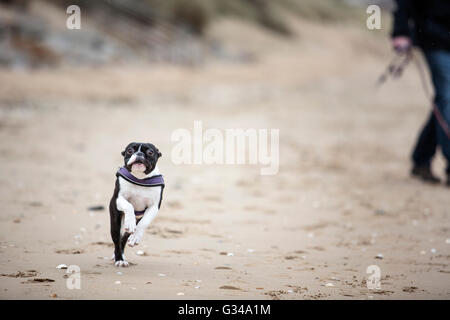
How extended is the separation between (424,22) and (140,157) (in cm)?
447

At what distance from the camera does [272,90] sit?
660 inches

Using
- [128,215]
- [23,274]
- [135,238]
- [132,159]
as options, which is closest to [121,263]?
[135,238]

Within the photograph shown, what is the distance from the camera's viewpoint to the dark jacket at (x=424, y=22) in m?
6.07

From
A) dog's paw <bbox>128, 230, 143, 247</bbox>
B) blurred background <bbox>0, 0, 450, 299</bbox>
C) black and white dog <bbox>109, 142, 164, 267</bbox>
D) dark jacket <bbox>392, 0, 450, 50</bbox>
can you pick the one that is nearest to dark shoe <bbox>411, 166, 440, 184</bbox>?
blurred background <bbox>0, 0, 450, 299</bbox>

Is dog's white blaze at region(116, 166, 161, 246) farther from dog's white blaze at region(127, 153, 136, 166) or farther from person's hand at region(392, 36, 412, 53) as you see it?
person's hand at region(392, 36, 412, 53)

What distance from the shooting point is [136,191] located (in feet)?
10.3

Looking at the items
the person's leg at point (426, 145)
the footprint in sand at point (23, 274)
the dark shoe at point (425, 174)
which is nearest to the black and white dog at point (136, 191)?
the footprint in sand at point (23, 274)

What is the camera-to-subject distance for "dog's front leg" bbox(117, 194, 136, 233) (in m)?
3.04

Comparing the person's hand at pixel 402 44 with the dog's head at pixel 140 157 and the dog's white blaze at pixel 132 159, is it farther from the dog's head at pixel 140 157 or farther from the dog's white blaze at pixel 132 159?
the dog's white blaze at pixel 132 159

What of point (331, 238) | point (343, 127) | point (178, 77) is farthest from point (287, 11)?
point (331, 238)

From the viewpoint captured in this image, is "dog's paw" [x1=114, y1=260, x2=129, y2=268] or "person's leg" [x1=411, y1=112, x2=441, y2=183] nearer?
"dog's paw" [x1=114, y1=260, x2=129, y2=268]

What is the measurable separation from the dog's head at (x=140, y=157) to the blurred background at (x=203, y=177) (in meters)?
0.62

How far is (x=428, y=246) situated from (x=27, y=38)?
14.1 meters

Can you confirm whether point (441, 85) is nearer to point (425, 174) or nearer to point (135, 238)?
point (425, 174)
